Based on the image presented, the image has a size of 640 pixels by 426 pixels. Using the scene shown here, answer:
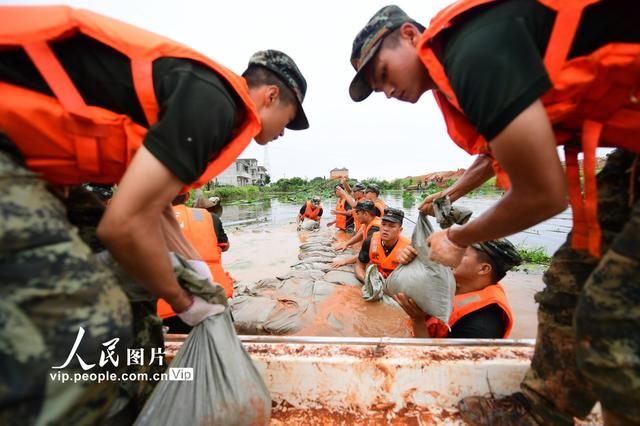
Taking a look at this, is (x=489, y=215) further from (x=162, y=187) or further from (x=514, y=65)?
(x=162, y=187)

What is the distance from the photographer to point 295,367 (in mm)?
1588

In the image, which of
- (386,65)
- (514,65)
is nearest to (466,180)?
(386,65)

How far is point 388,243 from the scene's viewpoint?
173 inches

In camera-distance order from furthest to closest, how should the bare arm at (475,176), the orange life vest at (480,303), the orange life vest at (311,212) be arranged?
the orange life vest at (311,212) → the orange life vest at (480,303) → the bare arm at (475,176)

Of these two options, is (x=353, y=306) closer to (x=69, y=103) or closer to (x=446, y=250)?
(x=446, y=250)

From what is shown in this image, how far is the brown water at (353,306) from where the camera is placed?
3.26 metres

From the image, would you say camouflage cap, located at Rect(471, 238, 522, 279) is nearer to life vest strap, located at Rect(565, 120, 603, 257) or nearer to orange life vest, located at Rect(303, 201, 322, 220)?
life vest strap, located at Rect(565, 120, 603, 257)

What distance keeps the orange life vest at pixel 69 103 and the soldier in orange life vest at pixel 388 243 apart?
3.45 meters

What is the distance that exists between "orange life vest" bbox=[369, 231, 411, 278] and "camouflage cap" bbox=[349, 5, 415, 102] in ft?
10.7

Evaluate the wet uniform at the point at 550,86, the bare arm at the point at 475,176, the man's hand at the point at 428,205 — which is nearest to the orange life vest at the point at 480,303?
the man's hand at the point at 428,205

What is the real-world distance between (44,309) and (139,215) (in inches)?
12.0

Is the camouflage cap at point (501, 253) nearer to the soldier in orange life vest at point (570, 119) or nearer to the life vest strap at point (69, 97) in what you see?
the soldier in orange life vest at point (570, 119)

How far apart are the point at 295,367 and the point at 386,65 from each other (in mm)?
1463

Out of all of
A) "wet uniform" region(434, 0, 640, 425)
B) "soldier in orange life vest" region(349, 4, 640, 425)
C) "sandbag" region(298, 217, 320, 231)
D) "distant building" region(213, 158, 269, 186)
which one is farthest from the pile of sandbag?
"distant building" region(213, 158, 269, 186)
